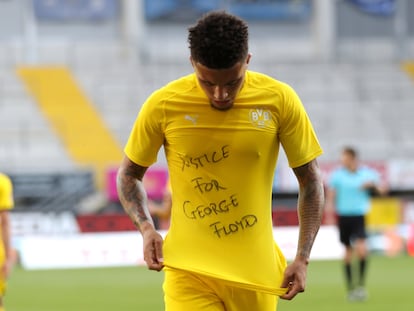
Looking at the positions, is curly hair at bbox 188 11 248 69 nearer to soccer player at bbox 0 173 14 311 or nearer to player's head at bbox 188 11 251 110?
player's head at bbox 188 11 251 110

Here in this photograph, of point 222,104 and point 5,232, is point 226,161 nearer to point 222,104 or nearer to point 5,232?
point 222,104

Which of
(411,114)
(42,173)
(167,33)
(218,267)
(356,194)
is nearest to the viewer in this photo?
(218,267)

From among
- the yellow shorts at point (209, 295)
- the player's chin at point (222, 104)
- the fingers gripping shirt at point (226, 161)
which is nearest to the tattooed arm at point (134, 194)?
the fingers gripping shirt at point (226, 161)

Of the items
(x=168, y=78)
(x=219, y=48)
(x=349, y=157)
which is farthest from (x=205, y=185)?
(x=168, y=78)

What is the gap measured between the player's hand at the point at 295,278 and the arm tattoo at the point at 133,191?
81cm

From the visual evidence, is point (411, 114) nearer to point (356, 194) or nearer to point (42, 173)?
point (42, 173)

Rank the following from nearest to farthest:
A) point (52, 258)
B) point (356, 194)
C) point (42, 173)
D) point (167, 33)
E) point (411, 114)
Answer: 1. point (356, 194)
2. point (52, 258)
3. point (42, 173)
4. point (411, 114)
5. point (167, 33)

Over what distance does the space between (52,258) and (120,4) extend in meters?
14.6

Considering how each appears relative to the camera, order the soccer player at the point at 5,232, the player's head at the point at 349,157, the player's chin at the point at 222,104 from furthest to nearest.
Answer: the player's head at the point at 349,157
the soccer player at the point at 5,232
the player's chin at the point at 222,104

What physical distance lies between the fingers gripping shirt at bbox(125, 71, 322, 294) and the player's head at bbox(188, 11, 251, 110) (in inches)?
13.2

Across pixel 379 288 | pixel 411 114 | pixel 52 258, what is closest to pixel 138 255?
pixel 52 258

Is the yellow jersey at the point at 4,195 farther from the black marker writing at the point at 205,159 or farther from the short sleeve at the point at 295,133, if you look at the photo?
the short sleeve at the point at 295,133

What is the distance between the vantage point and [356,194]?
18359mm

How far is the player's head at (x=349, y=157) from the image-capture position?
1794cm
